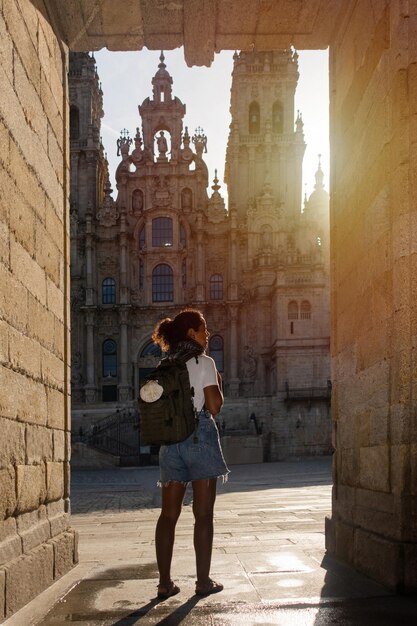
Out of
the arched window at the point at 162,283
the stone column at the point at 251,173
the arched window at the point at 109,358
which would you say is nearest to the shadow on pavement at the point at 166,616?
the arched window at the point at 109,358

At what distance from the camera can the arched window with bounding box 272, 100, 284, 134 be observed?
1882 inches

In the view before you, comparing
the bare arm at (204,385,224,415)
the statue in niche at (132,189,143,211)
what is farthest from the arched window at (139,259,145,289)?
the bare arm at (204,385,224,415)

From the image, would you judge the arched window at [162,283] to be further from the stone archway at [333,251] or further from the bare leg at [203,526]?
the bare leg at [203,526]

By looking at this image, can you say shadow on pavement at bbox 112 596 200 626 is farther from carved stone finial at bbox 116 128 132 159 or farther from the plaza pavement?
carved stone finial at bbox 116 128 132 159

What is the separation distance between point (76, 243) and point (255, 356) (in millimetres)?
13746

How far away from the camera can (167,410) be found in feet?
14.8

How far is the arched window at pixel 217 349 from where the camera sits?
44622 mm

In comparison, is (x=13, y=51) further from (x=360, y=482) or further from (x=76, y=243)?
(x=76, y=243)

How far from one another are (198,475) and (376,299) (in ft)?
5.76

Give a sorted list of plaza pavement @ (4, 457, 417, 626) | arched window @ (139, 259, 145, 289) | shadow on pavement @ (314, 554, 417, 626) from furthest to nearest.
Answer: arched window @ (139, 259, 145, 289) < plaza pavement @ (4, 457, 417, 626) < shadow on pavement @ (314, 554, 417, 626)

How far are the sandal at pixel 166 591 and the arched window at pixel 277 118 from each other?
150ft

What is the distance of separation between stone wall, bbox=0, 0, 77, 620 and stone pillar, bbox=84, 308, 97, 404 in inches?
1460

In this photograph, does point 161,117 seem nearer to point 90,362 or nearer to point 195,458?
point 90,362

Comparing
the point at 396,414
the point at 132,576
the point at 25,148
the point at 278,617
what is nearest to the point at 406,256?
the point at 396,414
